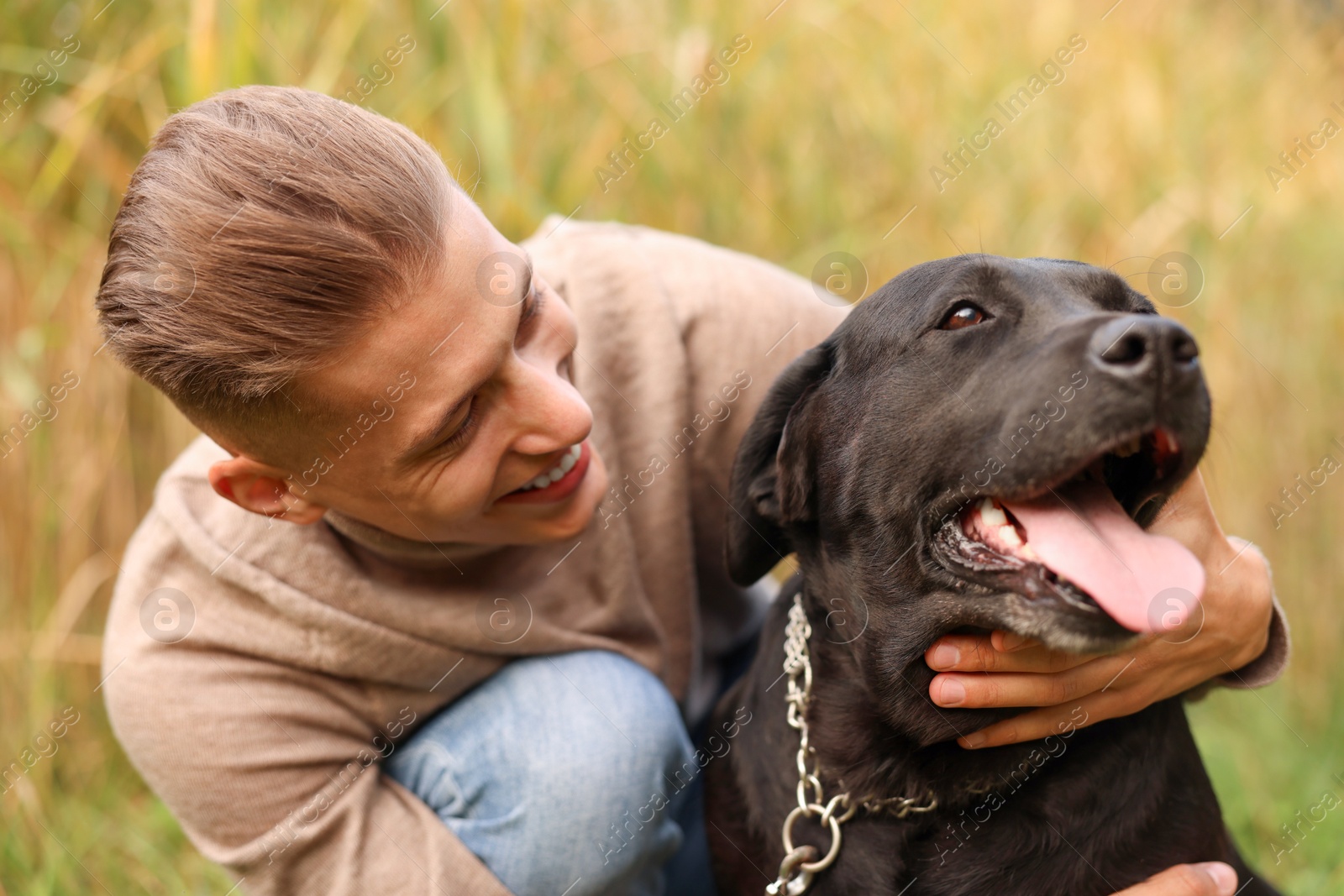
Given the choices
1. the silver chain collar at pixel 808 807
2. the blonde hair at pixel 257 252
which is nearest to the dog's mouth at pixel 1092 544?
the silver chain collar at pixel 808 807

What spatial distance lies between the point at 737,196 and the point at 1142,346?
249 centimetres

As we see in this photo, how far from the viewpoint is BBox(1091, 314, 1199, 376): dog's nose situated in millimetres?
1462

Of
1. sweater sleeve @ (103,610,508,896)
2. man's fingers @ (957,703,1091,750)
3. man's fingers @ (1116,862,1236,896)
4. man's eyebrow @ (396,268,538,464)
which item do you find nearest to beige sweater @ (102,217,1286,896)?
sweater sleeve @ (103,610,508,896)

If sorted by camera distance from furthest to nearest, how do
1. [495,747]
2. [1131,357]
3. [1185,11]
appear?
1. [1185,11]
2. [495,747]
3. [1131,357]

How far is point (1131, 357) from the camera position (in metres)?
Result: 1.48

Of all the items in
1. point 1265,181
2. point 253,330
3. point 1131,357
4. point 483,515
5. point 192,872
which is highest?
point 253,330

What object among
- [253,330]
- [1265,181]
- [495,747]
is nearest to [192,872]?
Answer: [495,747]

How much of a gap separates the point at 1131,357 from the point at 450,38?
9.17 ft

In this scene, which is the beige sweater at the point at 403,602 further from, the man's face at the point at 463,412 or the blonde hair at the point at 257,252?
the blonde hair at the point at 257,252

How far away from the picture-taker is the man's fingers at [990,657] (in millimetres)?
1746

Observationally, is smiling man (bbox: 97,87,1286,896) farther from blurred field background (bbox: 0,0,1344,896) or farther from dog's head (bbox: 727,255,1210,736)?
blurred field background (bbox: 0,0,1344,896)

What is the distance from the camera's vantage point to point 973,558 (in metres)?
1.69

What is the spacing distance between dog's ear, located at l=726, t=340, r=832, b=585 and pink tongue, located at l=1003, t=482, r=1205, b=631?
434 mm

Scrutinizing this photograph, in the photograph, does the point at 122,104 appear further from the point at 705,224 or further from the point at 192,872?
the point at 192,872
